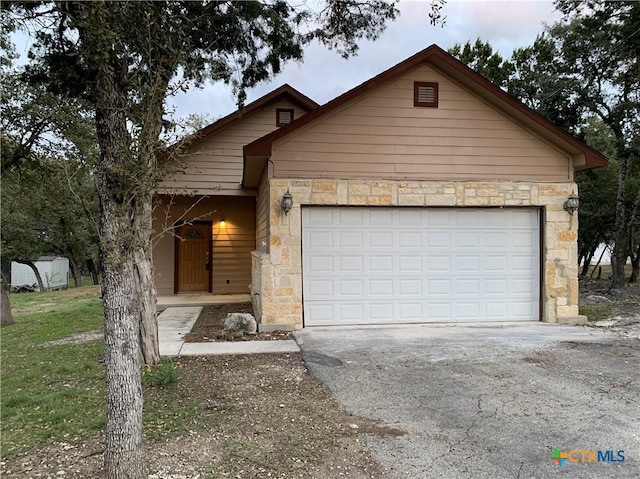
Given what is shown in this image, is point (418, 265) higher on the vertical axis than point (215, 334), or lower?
higher

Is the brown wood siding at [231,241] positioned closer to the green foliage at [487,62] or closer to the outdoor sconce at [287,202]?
the outdoor sconce at [287,202]

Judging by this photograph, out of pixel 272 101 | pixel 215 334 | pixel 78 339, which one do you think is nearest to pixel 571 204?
pixel 215 334

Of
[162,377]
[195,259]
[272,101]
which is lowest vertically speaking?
[162,377]

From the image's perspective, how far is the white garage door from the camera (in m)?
8.38

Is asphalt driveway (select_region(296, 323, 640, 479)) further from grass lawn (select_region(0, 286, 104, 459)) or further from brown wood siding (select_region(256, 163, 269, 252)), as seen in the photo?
grass lawn (select_region(0, 286, 104, 459))

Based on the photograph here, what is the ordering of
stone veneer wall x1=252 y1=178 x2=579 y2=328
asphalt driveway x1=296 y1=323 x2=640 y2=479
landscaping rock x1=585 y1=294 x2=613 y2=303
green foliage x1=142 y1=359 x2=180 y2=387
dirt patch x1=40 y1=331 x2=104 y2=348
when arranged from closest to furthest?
asphalt driveway x1=296 y1=323 x2=640 y2=479 → green foliage x1=142 y1=359 x2=180 y2=387 → dirt patch x1=40 y1=331 x2=104 y2=348 → stone veneer wall x1=252 y1=178 x2=579 y2=328 → landscaping rock x1=585 y1=294 x2=613 y2=303

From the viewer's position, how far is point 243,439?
357 centimetres

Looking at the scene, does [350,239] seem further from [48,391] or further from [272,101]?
[272,101]

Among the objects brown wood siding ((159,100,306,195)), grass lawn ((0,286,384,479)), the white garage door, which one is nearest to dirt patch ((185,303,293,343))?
the white garage door

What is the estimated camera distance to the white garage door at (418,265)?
8.38 m

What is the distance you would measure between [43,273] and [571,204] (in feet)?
98.3

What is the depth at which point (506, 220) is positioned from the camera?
888 centimetres

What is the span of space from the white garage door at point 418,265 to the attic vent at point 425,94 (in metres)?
1.95

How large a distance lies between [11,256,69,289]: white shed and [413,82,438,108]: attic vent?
27.1 m
